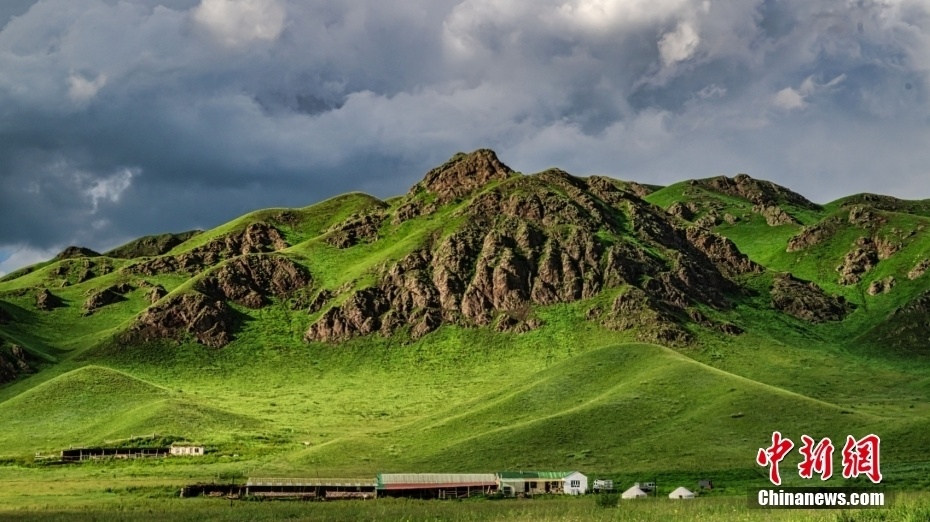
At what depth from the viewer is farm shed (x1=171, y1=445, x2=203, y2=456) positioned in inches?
5241

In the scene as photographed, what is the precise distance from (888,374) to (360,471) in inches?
4948

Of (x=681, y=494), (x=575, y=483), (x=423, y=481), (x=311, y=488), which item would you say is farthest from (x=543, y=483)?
(x=311, y=488)

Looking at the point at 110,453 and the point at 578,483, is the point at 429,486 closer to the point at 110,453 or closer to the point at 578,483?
the point at 578,483

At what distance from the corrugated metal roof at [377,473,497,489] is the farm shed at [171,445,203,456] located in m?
54.1

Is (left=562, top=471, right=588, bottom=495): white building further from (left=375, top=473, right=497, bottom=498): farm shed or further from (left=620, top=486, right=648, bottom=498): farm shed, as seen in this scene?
(left=620, top=486, right=648, bottom=498): farm shed

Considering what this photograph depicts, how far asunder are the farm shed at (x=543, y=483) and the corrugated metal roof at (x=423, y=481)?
1.85 meters

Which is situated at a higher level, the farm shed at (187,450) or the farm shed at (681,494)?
the farm shed at (187,450)

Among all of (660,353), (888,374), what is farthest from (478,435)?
Result: (888,374)

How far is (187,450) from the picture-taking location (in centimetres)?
13362

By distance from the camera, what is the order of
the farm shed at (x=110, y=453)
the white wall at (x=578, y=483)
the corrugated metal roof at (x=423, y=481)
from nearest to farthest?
the corrugated metal roof at (x=423, y=481) → the white wall at (x=578, y=483) → the farm shed at (x=110, y=453)

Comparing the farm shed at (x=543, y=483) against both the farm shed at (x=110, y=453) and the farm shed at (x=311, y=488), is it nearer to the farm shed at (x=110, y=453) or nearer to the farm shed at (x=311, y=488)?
the farm shed at (x=311, y=488)

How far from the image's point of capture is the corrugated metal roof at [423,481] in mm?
88938

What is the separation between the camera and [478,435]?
135m

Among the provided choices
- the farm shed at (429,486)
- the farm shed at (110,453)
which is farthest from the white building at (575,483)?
the farm shed at (110,453)
